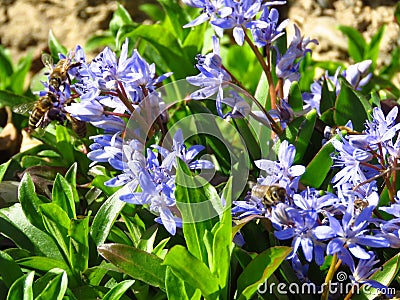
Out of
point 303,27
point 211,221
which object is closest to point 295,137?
point 211,221

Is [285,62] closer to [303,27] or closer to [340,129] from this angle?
[340,129]

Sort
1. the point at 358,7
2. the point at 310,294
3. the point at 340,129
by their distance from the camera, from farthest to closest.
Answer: the point at 358,7 < the point at 340,129 < the point at 310,294

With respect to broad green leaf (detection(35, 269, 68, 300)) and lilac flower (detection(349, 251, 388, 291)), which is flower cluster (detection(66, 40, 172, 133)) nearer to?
broad green leaf (detection(35, 269, 68, 300))

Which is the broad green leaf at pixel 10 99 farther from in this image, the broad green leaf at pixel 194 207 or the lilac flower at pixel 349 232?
the lilac flower at pixel 349 232

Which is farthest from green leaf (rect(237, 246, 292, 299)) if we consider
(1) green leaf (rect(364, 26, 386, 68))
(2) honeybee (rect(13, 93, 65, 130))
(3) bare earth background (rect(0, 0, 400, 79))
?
(3) bare earth background (rect(0, 0, 400, 79))

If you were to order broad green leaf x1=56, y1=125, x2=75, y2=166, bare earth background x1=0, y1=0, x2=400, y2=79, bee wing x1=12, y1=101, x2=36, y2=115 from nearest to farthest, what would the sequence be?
bee wing x1=12, y1=101, x2=36, y2=115, broad green leaf x1=56, y1=125, x2=75, y2=166, bare earth background x1=0, y1=0, x2=400, y2=79

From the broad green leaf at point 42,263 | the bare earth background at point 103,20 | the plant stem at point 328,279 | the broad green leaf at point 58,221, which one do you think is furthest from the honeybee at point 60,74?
the bare earth background at point 103,20
